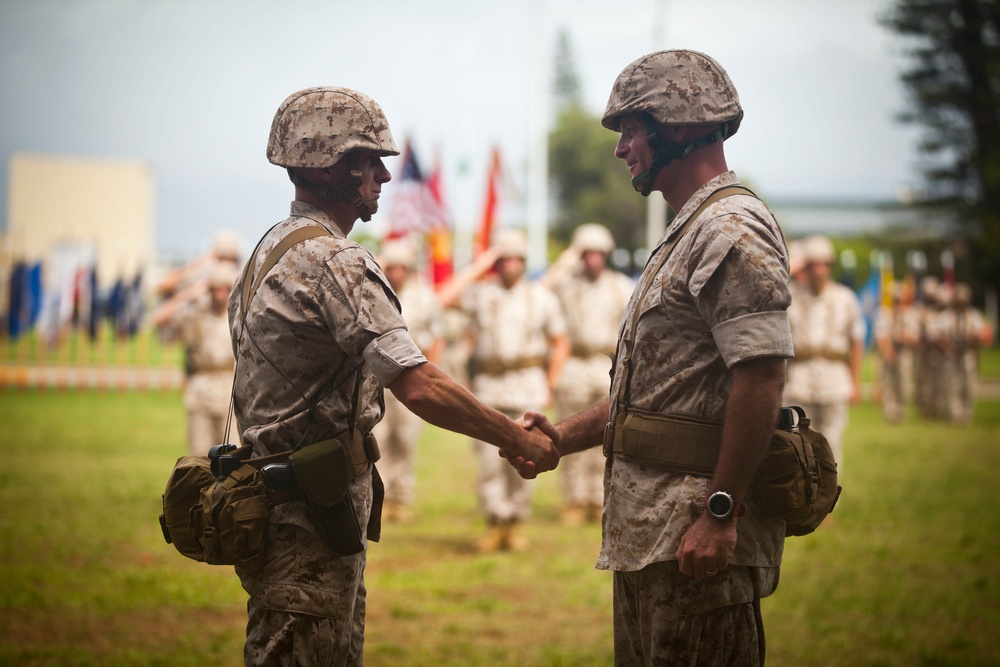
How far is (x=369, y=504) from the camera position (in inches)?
148

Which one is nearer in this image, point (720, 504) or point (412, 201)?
point (720, 504)

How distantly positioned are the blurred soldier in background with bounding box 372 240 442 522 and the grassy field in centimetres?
36

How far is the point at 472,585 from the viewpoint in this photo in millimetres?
7758

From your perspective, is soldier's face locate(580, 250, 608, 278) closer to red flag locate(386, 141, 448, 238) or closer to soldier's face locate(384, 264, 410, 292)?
soldier's face locate(384, 264, 410, 292)

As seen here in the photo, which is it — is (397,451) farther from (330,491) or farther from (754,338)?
(754,338)

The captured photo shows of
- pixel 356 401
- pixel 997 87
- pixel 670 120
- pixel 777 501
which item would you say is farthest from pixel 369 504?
pixel 997 87

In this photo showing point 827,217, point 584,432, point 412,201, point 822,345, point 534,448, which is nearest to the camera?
point 534,448

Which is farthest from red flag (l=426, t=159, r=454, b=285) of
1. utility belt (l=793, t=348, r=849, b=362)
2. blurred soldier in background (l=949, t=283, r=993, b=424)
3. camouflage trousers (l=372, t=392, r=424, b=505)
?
blurred soldier in background (l=949, t=283, r=993, b=424)

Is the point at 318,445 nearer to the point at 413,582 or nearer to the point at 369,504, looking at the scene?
the point at 369,504

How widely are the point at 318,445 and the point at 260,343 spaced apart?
1.37ft

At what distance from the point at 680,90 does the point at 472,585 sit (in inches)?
204

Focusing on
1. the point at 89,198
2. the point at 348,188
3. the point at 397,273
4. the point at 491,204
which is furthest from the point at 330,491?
the point at 89,198

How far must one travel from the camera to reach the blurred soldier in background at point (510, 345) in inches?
362

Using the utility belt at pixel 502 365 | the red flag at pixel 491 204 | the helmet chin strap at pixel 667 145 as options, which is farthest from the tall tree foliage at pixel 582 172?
the helmet chin strap at pixel 667 145
